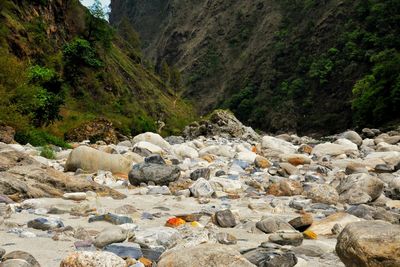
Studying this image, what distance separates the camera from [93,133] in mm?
19438

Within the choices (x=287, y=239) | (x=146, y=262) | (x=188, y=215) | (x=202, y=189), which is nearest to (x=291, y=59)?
(x=202, y=189)

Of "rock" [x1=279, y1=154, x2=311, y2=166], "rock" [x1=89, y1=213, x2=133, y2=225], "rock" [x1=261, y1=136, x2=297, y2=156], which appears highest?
"rock" [x1=261, y1=136, x2=297, y2=156]

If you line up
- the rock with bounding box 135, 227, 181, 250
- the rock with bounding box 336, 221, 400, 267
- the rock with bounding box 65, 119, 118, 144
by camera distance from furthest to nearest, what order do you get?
the rock with bounding box 65, 119, 118, 144
the rock with bounding box 135, 227, 181, 250
the rock with bounding box 336, 221, 400, 267

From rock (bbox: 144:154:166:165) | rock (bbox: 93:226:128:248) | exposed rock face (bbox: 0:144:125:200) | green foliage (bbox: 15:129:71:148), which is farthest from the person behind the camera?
green foliage (bbox: 15:129:71:148)

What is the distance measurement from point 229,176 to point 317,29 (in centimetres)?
6648

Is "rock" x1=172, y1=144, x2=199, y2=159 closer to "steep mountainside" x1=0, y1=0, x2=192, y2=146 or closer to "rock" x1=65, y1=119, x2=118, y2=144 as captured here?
"steep mountainside" x1=0, y1=0, x2=192, y2=146

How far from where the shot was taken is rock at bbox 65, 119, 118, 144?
19219 mm

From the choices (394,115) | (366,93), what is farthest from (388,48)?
(394,115)

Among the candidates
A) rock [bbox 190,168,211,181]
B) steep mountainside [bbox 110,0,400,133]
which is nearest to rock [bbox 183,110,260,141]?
steep mountainside [bbox 110,0,400,133]

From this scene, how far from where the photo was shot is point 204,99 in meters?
87.7

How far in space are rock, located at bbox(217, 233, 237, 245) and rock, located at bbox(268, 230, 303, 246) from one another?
0.35m

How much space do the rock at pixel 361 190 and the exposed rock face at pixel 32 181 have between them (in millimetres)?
3383

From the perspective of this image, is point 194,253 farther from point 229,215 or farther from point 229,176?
point 229,176

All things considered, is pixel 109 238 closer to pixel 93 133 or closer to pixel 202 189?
pixel 202 189
